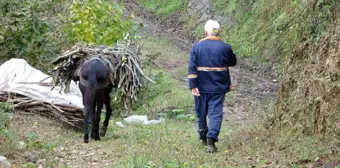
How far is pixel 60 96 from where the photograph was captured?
12250 millimetres

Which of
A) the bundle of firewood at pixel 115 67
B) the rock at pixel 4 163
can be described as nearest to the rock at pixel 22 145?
the rock at pixel 4 163

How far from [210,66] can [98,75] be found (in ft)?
6.98

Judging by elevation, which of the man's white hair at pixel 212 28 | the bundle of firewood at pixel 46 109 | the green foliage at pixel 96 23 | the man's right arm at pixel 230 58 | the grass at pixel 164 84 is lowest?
the grass at pixel 164 84

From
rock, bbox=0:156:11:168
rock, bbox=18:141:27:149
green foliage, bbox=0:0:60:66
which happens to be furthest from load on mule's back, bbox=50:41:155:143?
green foliage, bbox=0:0:60:66

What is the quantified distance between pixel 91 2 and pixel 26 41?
184 centimetres

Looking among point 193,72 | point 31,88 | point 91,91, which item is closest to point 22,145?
point 91,91

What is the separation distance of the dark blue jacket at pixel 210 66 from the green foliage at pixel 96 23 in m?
6.22

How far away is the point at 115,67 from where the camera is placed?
10961 millimetres

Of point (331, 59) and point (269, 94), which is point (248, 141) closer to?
point (331, 59)

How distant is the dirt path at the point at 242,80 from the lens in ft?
50.9

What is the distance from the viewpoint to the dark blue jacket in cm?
918

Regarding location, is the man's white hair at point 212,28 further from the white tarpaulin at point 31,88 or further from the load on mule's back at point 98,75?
the white tarpaulin at point 31,88

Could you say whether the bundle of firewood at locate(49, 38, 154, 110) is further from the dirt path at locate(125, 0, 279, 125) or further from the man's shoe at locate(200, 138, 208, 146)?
the dirt path at locate(125, 0, 279, 125)

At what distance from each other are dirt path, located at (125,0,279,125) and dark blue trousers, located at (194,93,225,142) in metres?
4.39
